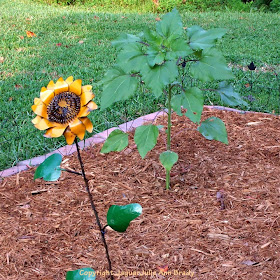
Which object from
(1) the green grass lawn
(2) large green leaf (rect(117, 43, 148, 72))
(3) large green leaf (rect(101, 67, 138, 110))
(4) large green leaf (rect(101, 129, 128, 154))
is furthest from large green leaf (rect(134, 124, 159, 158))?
(1) the green grass lawn

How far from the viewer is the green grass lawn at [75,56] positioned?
382cm

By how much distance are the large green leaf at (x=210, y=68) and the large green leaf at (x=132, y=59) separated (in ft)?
0.93

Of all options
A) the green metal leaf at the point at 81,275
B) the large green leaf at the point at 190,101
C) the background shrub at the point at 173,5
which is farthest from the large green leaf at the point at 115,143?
the background shrub at the point at 173,5

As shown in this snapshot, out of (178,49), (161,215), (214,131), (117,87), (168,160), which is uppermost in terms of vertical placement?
(178,49)

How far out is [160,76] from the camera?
2.15 metres

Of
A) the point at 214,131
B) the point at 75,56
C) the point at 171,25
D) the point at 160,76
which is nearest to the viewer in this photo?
the point at 160,76

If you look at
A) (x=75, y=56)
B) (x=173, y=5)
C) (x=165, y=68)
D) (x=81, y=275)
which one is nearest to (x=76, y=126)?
(x=81, y=275)

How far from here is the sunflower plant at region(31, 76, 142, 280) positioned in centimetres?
164

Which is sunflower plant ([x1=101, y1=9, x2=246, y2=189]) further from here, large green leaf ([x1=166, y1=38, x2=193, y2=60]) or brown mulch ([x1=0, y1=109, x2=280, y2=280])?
brown mulch ([x1=0, y1=109, x2=280, y2=280])

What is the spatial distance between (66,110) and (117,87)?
70 centimetres

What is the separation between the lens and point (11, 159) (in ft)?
10.7

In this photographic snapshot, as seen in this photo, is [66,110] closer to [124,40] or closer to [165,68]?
[165,68]

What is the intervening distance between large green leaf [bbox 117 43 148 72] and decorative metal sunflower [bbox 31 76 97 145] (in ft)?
1.77

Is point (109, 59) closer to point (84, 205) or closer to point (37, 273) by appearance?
point (84, 205)
